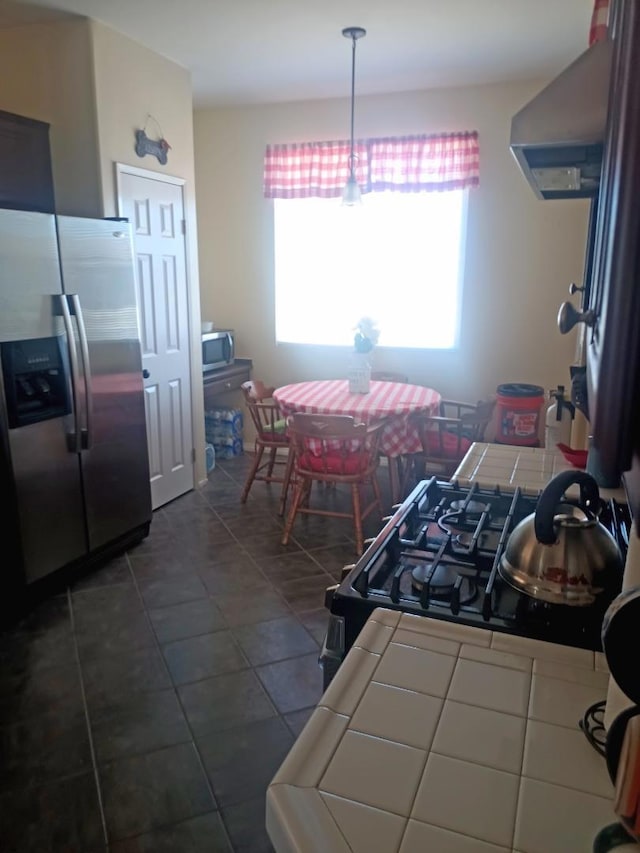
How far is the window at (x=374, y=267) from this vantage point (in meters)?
4.61

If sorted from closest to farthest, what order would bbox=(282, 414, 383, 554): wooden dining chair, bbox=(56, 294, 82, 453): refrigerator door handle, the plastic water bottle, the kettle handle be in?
the kettle handle, bbox=(56, 294, 82, 453): refrigerator door handle, bbox=(282, 414, 383, 554): wooden dining chair, the plastic water bottle

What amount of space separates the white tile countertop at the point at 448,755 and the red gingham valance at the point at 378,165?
393cm

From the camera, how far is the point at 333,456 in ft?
11.7

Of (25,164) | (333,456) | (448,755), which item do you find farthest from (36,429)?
(448,755)

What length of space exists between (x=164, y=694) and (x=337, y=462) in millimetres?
1616

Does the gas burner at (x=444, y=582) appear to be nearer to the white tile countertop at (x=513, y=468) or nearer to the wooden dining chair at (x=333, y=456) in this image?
the white tile countertop at (x=513, y=468)

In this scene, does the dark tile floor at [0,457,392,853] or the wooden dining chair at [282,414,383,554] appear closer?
the dark tile floor at [0,457,392,853]

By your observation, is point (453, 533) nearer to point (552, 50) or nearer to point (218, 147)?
point (552, 50)

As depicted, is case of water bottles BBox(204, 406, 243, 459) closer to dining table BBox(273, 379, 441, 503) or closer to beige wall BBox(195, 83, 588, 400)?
beige wall BBox(195, 83, 588, 400)

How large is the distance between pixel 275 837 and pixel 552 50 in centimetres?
410

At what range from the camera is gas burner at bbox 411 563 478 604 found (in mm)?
1214

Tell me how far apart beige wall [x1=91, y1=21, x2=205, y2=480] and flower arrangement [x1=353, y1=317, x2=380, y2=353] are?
109cm

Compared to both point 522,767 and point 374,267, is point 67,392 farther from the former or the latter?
point 374,267

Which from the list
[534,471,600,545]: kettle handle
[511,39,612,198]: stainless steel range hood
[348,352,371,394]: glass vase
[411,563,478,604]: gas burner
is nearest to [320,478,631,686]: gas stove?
[411,563,478,604]: gas burner
